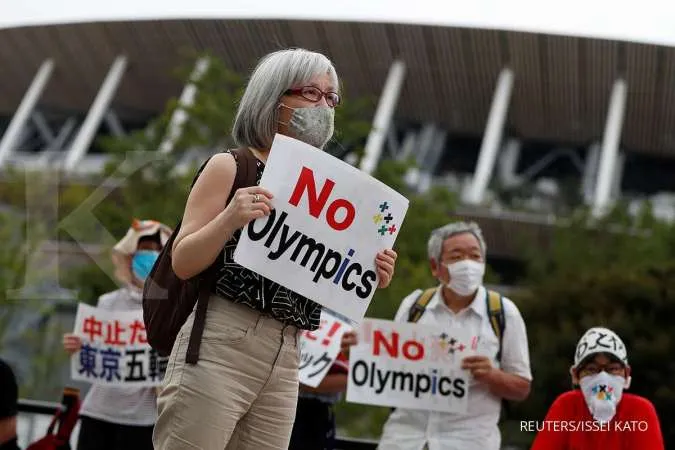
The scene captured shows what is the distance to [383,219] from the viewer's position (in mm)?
3062

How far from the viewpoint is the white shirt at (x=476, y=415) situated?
4762 millimetres

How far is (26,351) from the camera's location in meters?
11.8

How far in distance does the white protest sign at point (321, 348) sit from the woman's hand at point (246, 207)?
2407 millimetres

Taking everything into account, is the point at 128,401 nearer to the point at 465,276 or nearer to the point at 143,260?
the point at 143,260

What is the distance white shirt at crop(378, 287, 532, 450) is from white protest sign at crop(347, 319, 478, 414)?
0.17 feet

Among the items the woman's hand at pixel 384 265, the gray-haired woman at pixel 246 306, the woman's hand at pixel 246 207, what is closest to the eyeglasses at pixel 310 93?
the gray-haired woman at pixel 246 306

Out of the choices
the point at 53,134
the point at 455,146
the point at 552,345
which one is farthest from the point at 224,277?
the point at 53,134

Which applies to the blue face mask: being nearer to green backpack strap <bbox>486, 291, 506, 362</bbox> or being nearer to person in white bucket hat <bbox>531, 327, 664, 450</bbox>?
green backpack strap <bbox>486, 291, 506, 362</bbox>

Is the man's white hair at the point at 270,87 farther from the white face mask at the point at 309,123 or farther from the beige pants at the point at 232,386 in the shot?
the beige pants at the point at 232,386

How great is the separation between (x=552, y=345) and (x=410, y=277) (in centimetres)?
323

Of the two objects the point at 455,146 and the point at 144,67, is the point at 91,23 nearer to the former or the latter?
the point at 144,67

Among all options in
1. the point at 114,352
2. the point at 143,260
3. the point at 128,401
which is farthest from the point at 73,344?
the point at 143,260

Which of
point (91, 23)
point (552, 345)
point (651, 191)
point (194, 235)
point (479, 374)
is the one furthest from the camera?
point (651, 191)

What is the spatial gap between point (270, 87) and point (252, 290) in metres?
0.56
